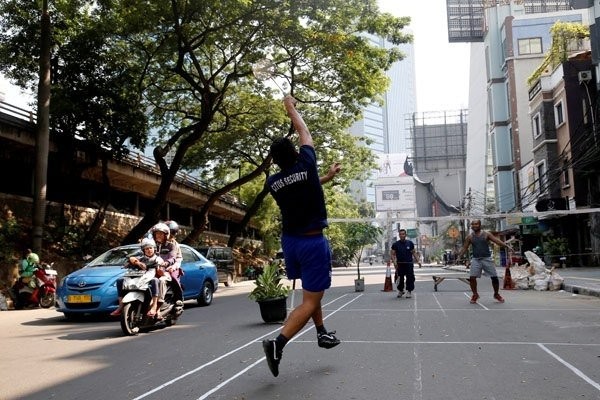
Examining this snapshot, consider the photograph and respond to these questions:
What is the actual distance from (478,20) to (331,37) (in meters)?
47.5

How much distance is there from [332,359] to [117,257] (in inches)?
295

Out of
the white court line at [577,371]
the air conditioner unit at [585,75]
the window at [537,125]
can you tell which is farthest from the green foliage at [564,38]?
the white court line at [577,371]

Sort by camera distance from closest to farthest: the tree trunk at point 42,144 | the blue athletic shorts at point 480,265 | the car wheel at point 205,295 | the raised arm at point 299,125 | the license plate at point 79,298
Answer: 1. the raised arm at point 299,125
2. the license plate at point 79,298
3. the blue athletic shorts at point 480,265
4. the car wheel at point 205,295
5. the tree trunk at point 42,144

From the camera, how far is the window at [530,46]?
46844 mm

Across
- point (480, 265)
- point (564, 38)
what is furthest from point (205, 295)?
point (564, 38)

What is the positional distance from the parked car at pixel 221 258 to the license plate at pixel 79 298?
12473mm

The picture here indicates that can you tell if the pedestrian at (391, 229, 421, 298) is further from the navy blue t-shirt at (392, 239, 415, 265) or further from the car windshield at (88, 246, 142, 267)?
the car windshield at (88, 246, 142, 267)

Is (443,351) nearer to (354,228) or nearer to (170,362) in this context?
(170,362)

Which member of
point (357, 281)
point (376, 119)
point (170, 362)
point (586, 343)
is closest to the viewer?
point (170, 362)

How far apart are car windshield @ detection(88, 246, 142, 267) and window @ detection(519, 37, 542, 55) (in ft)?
144

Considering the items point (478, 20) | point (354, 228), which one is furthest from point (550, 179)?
point (478, 20)

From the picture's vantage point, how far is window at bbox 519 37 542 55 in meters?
46.8

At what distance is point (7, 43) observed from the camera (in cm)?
1966

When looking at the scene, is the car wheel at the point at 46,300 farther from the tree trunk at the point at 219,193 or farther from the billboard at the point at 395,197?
the billboard at the point at 395,197
